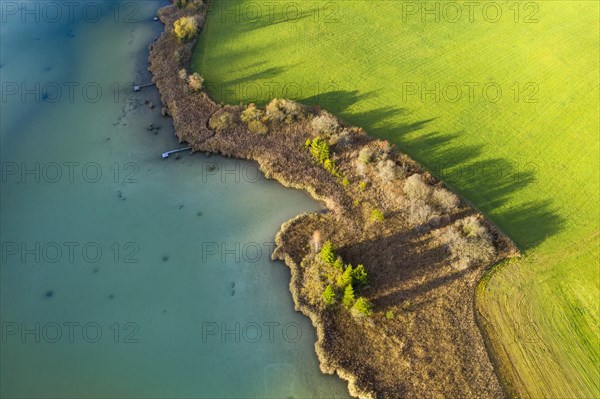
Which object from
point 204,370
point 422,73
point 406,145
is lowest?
point 204,370

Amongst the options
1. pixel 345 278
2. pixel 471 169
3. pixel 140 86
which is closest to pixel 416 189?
pixel 471 169

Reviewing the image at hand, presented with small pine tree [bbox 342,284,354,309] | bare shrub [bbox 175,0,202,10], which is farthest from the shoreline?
bare shrub [bbox 175,0,202,10]

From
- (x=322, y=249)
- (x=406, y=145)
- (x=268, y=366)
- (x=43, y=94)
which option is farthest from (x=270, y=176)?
(x=43, y=94)

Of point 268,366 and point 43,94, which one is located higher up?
point 43,94

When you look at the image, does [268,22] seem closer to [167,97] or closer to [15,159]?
[167,97]

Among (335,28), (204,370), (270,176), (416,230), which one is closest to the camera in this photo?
(204,370)

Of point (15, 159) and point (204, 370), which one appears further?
point (15, 159)

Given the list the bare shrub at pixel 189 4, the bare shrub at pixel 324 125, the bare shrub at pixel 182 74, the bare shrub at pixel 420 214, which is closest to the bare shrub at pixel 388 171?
the bare shrub at pixel 420 214

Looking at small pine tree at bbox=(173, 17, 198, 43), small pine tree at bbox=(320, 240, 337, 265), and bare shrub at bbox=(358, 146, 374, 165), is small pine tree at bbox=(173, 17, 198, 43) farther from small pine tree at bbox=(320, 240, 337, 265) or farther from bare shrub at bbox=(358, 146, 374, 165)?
small pine tree at bbox=(320, 240, 337, 265)
